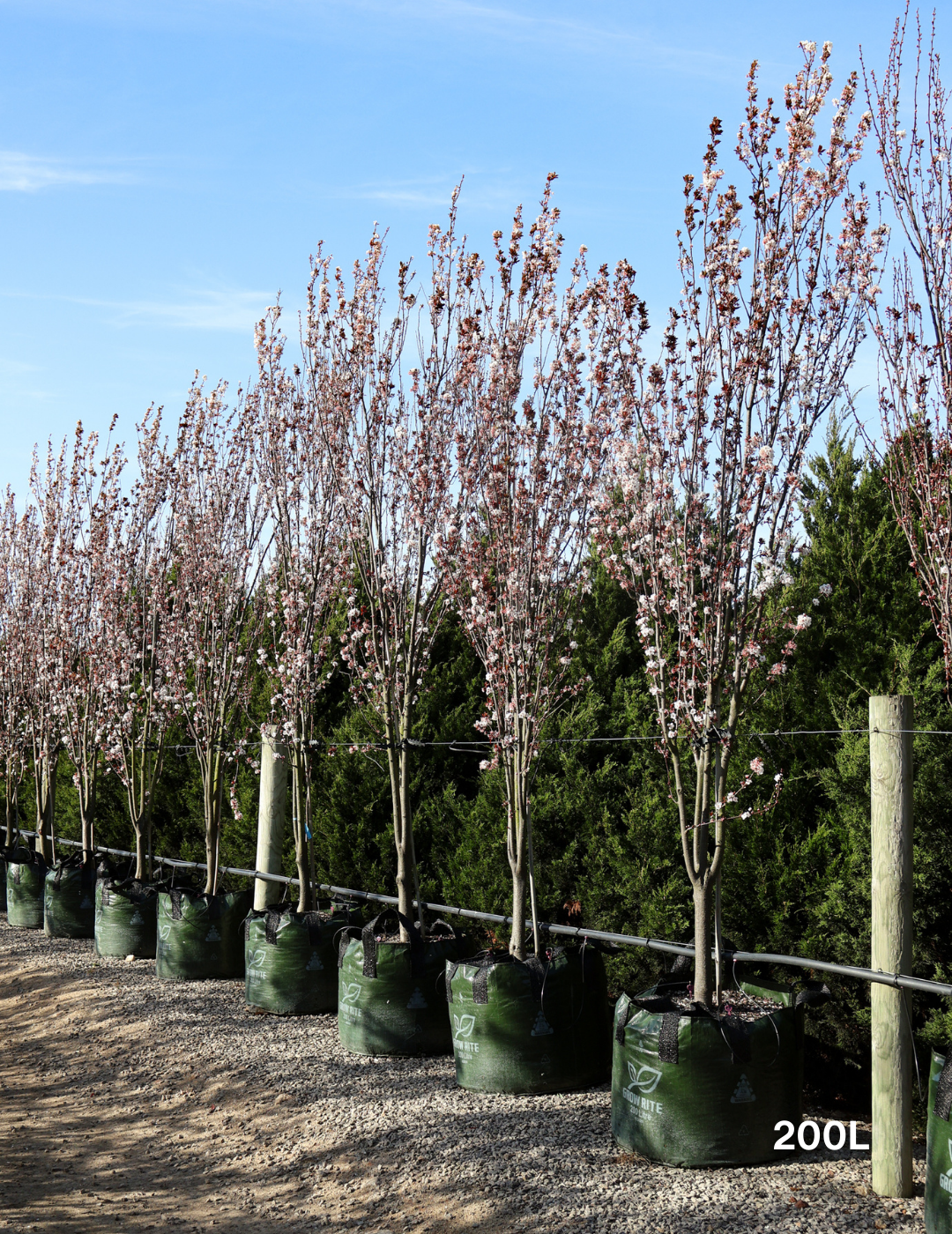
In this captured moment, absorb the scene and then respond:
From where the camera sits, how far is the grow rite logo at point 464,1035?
4.77 m

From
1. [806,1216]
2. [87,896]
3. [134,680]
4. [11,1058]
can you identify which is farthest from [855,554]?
[134,680]

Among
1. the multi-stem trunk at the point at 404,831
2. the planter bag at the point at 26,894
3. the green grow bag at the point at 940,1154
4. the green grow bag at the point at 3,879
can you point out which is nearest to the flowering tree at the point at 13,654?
the green grow bag at the point at 3,879

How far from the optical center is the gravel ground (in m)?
3.59

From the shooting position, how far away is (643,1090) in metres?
3.94

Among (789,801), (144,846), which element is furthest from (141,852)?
(789,801)

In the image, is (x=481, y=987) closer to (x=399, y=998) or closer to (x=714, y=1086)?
(x=399, y=998)

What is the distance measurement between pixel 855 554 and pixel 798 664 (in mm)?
605

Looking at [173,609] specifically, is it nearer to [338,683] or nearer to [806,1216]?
[338,683]

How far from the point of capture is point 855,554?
5375 mm

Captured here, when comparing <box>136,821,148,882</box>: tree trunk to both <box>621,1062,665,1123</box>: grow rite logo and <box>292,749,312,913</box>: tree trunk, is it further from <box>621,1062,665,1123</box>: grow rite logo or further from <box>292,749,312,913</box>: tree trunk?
<box>621,1062,665,1123</box>: grow rite logo

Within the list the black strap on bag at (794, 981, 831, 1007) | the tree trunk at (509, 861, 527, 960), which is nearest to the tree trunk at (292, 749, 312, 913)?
the tree trunk at (509, 861, 527, 960)

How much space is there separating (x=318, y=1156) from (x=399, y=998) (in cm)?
113

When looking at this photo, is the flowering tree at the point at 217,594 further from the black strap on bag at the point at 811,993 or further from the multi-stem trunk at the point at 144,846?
the black strap on bag at the point at 811,993

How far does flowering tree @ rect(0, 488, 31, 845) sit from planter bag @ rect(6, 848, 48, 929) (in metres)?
1.89
